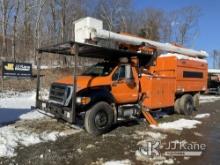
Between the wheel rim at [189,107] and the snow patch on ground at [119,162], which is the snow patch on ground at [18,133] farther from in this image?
the wheel rim at [189,107]

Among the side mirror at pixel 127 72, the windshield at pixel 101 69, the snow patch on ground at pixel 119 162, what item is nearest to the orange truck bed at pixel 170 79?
the side mirror at pixel 127 72

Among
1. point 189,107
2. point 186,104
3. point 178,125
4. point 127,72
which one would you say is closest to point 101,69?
point 127,72

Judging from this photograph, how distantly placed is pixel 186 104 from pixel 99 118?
6.05m

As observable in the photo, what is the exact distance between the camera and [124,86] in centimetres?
1041

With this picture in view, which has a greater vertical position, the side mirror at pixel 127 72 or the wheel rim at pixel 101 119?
the side mirror at pixel 127 72

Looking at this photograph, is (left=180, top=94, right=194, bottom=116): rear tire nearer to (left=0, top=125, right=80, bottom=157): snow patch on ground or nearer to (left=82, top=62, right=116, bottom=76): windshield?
(left=82, top=62, right=116, bottom=76): windshield

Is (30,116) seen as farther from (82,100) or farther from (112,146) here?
(112,146)

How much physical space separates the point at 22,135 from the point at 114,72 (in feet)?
12.0

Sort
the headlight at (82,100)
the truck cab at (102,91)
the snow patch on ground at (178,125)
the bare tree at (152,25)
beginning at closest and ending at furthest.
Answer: the headlight at (82,100) < the truck cab at (102,91) < the snow patch on ground at (178,125) < the bare tree at (152,25)

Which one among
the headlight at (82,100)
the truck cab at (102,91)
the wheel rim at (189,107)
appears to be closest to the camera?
the headlight at (82,100)

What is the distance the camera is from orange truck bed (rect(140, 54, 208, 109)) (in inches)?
445

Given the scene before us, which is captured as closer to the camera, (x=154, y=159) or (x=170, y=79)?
(x=154, y=159)

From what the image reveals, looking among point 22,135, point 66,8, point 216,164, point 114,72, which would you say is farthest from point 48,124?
point 66,8

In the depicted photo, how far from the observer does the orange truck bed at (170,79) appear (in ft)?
37.1
